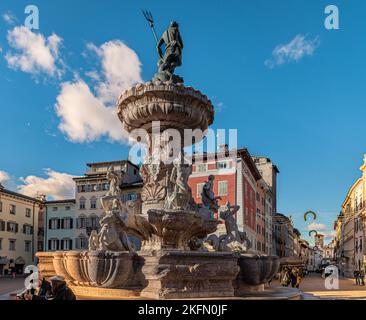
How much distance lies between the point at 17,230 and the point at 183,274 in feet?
194

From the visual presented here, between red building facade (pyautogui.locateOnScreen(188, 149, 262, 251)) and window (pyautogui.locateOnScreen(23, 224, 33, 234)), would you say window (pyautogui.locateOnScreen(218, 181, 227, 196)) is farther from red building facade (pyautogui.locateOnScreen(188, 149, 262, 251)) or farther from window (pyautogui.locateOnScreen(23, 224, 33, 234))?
window (pyautogui.locateOnScreen(23, 224, 33, 234))

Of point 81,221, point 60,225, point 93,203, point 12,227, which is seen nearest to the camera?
point 93,203

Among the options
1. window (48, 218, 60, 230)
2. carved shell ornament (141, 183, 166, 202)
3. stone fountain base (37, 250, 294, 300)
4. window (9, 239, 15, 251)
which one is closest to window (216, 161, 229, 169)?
window (48, 218, 60, 230)

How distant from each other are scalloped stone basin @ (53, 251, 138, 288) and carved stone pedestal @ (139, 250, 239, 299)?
505 mm

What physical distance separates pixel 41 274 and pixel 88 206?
163 feet

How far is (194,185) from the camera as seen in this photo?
1877 inches

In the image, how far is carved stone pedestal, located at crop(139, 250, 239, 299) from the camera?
10.4m

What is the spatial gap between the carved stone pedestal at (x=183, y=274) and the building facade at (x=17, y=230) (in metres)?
54.5

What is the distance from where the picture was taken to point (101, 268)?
407 inches

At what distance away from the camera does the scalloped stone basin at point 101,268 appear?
10328 mm

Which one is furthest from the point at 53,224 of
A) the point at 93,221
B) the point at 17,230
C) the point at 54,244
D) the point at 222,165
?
the point at 222,165

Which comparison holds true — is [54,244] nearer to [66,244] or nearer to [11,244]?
[66,244]

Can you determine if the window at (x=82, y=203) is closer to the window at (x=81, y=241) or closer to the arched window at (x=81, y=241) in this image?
the arched window at (x=81, y=241)
